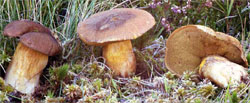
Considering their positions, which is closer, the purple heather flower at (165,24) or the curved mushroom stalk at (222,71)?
the curved mushroom stalk at (222,71)

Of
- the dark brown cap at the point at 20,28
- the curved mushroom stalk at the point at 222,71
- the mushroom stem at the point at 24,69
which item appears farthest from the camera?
the mushroom stem at the point at 24,69

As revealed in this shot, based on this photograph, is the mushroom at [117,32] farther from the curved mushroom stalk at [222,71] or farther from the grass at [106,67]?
the curved mushroom stalk at [222,71]

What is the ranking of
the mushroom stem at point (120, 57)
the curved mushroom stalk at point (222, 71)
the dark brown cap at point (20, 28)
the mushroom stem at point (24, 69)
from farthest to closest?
the mushroom stem at point (120, 57), the mushroom stem at point (24, 69), the dark brown cap at point (20, 28), the curved mushroom stalk at point (222, 71)

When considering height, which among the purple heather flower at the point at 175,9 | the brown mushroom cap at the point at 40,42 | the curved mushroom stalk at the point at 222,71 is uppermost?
the purple heather flower at the point at 175,9

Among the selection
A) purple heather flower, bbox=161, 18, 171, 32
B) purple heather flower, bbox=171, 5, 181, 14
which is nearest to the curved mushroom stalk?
purple heather flower, bbox=161, 18, 171, 32

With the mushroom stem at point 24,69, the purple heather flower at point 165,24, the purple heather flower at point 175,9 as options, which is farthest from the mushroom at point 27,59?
the purple heather flower at point 175,9

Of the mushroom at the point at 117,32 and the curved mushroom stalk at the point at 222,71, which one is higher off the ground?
the mushroom at the point at 117,32

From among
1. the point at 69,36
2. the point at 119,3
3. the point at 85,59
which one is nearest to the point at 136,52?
the point at 85,59

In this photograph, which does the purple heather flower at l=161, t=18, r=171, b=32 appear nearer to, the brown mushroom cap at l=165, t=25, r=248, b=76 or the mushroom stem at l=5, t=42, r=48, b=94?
the brown mushroom cap at l=165, t=25, r=248, b=76
